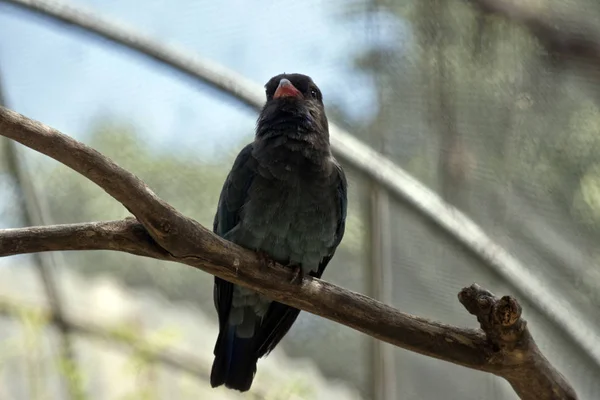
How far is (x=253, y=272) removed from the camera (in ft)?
7.89

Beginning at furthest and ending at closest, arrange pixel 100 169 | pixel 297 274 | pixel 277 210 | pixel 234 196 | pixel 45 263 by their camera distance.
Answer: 1. pixel 45 263
2. pixel 234 196
3. pixel 277 210
4. pixel 297 274
5. pixel 100 169

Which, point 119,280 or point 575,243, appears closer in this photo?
point 575,243

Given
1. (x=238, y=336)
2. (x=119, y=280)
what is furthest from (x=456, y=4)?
(x=119, y=280)

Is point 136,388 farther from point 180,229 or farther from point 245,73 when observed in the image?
point 180,229

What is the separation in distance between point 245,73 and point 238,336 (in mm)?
1469

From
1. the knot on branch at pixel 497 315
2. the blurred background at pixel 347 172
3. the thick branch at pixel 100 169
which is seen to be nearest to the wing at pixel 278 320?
the blurred background at pixel 347 172

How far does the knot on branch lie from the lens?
2.19m

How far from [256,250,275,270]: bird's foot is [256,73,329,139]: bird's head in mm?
564

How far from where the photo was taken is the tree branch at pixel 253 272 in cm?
197

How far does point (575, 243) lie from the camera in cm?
318

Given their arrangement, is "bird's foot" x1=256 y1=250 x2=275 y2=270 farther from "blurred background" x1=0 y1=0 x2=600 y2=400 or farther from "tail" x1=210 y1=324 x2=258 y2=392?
"blurred background" x1=0 y1=0 x2=600 y2=400

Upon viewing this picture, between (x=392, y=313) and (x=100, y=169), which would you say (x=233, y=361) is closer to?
(x=392, y=313)

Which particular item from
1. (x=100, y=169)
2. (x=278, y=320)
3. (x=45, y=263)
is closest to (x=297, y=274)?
(x=278, y=320)

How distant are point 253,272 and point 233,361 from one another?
80 cm
